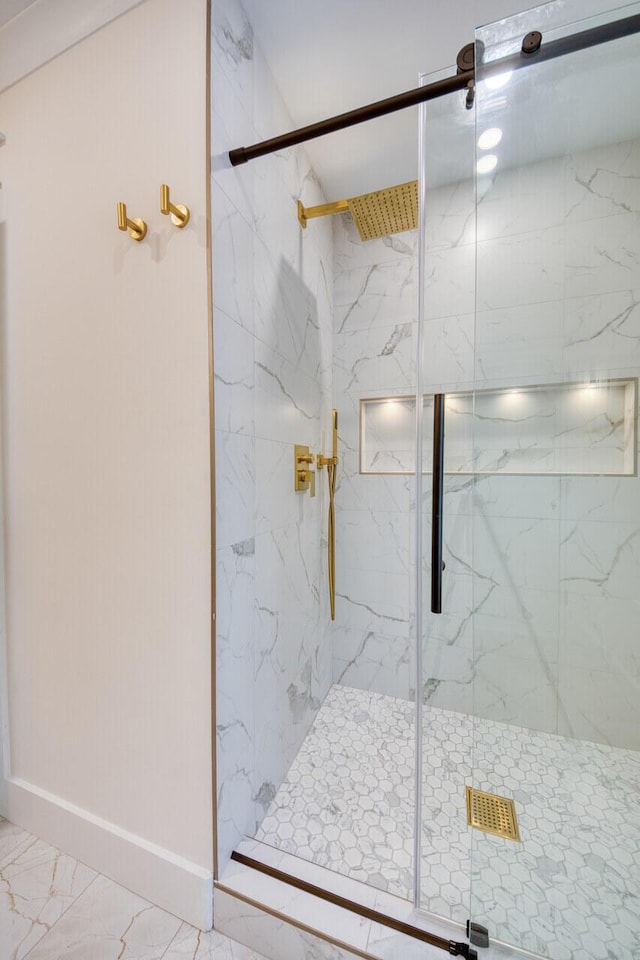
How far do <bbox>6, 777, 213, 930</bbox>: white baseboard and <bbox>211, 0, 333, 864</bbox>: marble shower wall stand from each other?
113mm

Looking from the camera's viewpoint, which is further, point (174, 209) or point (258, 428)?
point (258, 428)

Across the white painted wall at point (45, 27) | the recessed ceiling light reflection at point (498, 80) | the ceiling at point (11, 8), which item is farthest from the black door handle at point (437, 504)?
the ceiling at point (11, 8)

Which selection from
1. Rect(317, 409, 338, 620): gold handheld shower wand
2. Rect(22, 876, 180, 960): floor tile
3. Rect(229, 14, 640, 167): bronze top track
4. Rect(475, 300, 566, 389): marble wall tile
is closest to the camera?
Rect(229, 14, 640, 167): bronze top track

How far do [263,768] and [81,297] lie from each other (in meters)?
1.63

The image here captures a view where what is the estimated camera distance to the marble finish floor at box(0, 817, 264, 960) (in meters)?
0.90

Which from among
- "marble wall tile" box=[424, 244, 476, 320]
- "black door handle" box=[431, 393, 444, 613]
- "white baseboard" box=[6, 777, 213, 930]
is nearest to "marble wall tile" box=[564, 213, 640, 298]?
"marble wall tile" box=[424, 244, 476, 320]

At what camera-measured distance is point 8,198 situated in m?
1.22

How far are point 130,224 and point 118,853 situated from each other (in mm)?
1780

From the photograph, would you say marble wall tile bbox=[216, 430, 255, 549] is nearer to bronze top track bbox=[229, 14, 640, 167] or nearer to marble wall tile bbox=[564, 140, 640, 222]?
bronze top track bbox=[229, 14, 640, 167]

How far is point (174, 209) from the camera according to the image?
3.02 feet

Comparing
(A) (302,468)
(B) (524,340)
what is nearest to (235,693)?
(A) (302,468)

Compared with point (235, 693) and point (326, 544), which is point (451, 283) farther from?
point (235, 693)

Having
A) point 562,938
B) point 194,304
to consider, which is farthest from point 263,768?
point 194,304

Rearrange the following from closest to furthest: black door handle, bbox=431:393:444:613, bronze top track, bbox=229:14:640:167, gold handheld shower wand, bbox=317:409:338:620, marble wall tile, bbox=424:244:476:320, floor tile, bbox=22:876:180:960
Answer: bronze top track, bbox=229:14:640:167 → floor tile, bbox=22:876:180:960 → black door handle, bbox=431:393:444:613 → marble wall tile, bbox=424:244:476:320 → gold handheld shower wand, bbox=317:409:338:620
